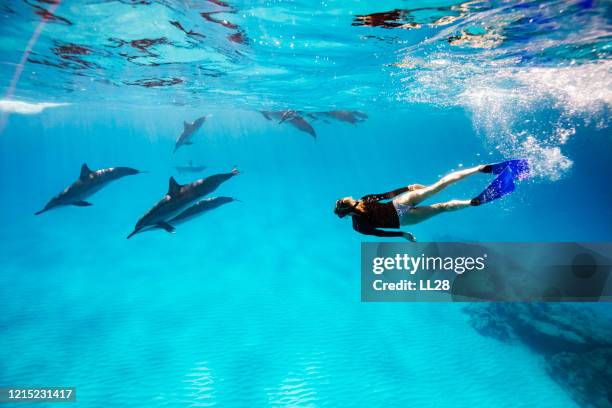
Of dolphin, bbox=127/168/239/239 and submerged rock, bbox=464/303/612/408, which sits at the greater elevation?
dolphin, bbox=127/168/239/239

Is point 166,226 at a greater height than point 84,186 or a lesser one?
lesser

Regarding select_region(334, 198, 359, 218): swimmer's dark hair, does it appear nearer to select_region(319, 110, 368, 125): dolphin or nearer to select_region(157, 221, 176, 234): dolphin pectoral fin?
select_region(157, 221, 176, 234): dolphin pectoral fin

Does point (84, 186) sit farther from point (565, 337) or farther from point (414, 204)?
point (565, 337)

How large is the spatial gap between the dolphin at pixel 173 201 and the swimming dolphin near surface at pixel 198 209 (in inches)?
14.9

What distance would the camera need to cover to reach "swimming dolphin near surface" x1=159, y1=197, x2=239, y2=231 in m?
9.37

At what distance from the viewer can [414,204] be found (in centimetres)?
562

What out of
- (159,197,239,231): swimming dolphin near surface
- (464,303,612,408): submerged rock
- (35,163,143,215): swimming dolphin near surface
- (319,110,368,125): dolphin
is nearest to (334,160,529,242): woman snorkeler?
(159,197,239,231): swimming dolphin near surface

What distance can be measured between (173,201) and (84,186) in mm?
3270

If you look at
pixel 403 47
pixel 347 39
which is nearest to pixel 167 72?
pixel 347 39

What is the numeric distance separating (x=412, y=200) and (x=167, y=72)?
14.5 metres

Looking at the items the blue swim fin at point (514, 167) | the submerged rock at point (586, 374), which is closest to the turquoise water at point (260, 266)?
the submerged rock at point (586, 374)

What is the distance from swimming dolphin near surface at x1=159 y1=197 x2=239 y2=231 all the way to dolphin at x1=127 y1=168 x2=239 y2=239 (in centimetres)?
38

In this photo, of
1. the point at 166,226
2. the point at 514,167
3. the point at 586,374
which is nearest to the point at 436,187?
the point at 514,167

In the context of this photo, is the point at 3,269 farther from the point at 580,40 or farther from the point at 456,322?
the point at 580,40
